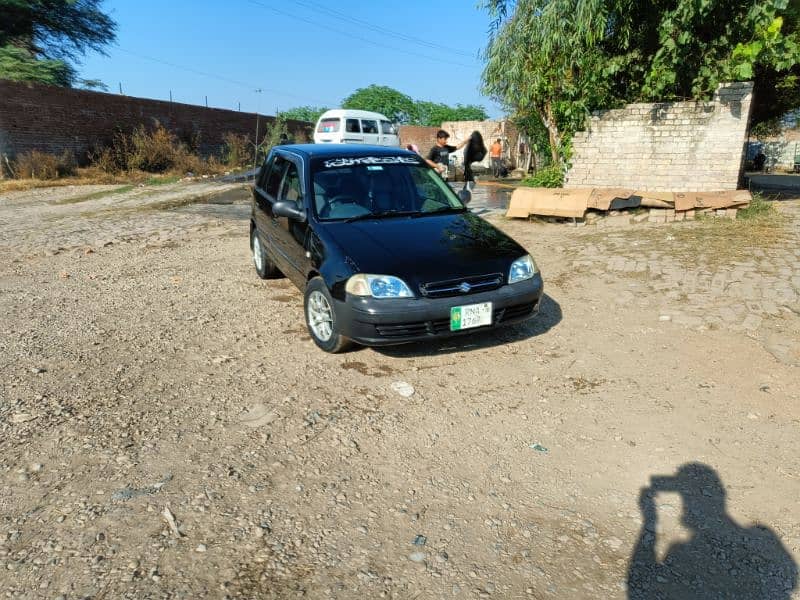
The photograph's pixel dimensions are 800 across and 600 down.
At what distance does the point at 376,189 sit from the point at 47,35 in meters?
27.3

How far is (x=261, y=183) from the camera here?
6.45 meters

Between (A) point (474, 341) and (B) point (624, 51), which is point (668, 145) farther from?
(A) point (474, 341)

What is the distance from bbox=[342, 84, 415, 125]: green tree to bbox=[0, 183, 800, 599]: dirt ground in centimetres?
5265

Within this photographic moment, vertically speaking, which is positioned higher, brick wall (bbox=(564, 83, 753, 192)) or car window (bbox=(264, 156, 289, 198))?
brick wall (bbox=(564, 83, 753, 192))

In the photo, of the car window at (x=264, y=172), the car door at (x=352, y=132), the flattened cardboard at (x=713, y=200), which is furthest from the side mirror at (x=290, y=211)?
the car door at (x=352, y=132)

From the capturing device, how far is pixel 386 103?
55125mm

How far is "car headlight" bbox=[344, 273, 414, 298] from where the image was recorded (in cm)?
390

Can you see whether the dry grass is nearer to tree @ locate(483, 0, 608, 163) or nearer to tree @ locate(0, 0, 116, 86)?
tree @ locate(483, 0, 608, 163)

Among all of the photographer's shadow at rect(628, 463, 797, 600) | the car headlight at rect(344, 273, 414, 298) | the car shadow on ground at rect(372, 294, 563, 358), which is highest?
the car headlight at rect(344, 273, 414, 298)

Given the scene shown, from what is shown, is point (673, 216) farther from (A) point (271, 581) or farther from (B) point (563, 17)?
(A) point (271, 581)

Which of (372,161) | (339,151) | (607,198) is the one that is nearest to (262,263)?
(339,151)

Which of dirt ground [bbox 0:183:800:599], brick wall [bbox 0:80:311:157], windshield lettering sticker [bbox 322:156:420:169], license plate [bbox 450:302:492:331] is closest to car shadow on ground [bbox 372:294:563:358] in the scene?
dirt ground [bbox 0:183:800:599]

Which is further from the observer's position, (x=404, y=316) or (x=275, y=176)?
(x=275, y=176)

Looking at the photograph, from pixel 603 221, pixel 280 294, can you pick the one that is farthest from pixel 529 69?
pixel 280 294
